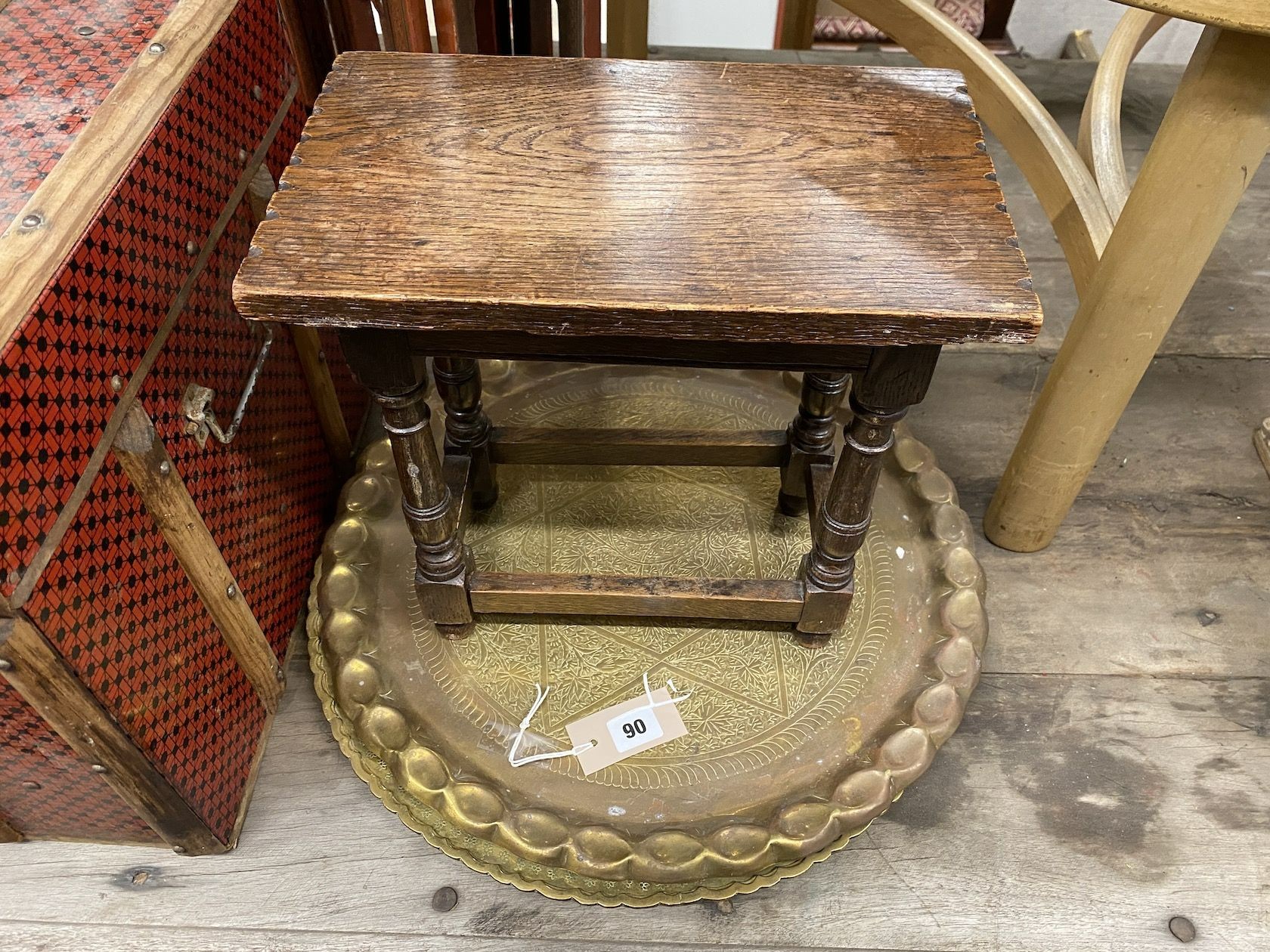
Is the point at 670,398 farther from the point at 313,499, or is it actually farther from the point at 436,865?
the point at 436,865

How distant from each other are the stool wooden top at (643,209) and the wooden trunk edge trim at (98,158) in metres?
0.14

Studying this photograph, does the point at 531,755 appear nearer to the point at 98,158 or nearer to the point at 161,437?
the point at 161,437

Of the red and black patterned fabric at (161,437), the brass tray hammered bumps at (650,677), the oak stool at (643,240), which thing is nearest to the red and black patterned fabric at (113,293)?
the red and black patterned fabric at (161,437)

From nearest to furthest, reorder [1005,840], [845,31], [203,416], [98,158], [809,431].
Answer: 1. [98,158]
2. [203,416]
3. [1005,840]
4. [809,431]
5. [845,31]

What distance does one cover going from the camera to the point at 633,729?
115 cm

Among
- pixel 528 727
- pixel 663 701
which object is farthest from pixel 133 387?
pixel 663 701

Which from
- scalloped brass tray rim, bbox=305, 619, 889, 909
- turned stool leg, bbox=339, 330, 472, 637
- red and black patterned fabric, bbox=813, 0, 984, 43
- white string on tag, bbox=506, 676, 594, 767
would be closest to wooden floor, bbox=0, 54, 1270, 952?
scalloped brass tray rim, bbox=305, 619, 889, 909

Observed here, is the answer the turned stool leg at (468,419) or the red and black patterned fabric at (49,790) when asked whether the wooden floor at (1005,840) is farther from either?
the turned stool leg at (468,419)

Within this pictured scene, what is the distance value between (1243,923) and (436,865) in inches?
37.9

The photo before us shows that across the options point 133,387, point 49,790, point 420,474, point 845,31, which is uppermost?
point 133,387

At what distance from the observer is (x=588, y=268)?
31.4 inches

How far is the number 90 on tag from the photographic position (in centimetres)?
114

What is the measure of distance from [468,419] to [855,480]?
1.86ft

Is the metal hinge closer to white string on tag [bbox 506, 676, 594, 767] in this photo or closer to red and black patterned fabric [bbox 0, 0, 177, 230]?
red and black patterned fabric [bbox 0, 0, 177, 230]
